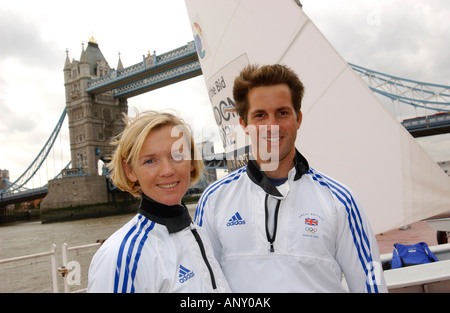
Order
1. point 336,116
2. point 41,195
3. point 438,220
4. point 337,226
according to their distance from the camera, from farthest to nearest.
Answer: point 41,195
point 438,220
point 336,116
point 337,226

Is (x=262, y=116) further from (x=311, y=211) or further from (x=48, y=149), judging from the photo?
(x=48, y=149)

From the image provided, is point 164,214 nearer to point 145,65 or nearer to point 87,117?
point 145,65

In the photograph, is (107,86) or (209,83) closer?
(209,83)

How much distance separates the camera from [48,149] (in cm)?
3756

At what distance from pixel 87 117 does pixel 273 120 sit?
38.6 metres

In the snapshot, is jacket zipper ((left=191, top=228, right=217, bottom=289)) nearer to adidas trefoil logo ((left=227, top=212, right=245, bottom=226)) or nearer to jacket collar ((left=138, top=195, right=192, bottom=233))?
jacket collar ((left=138, top=195, right=192, bottom=233))

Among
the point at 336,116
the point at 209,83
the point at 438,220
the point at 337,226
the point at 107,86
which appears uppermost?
the point at 107,86

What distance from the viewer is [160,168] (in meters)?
0.85

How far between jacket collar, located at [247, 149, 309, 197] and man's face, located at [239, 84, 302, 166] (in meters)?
0.05

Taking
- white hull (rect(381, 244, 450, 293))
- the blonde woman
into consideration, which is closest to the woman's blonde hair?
the blonde woman

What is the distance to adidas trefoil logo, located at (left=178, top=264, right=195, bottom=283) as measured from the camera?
79cm

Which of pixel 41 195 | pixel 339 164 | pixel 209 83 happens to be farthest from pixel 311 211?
pixel 41 195

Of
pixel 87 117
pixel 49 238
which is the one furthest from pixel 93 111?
pixel 49 238
